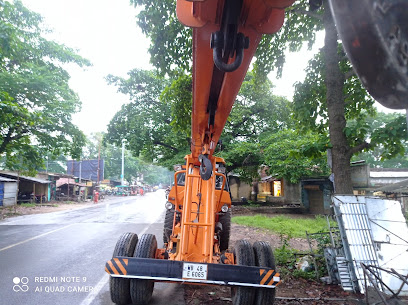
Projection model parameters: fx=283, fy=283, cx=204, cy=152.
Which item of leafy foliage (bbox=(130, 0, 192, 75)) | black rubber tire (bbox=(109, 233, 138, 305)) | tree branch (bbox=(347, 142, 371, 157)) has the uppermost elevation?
leafy foliage (bbox=(130, 0, 192, 75))

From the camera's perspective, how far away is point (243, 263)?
14.4 ft

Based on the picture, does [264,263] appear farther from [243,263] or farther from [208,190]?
[208,190]

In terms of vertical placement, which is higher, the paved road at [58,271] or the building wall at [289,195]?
the building wall at [289,195]

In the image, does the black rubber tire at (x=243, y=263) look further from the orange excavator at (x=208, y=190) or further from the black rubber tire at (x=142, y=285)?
the black rubber tire at (x=142, y=285)

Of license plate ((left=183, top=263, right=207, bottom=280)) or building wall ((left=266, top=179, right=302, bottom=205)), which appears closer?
license plate ((left=183, top=263, right=207, bottom=280))

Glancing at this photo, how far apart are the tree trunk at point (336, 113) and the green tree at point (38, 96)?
13422 millimetres

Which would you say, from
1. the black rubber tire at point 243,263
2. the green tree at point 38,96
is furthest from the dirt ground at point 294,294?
the green tree at point 38,96

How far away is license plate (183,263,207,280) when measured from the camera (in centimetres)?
380

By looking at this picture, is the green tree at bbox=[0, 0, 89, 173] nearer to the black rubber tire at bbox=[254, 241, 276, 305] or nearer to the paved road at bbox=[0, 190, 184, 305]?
the paved road at bbox=[0, 190, 184, 305]

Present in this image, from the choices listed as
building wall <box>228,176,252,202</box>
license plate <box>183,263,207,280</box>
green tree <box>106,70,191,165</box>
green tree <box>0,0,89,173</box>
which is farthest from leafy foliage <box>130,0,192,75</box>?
building wall <box>228,176,252,202</box>

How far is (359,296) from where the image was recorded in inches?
195

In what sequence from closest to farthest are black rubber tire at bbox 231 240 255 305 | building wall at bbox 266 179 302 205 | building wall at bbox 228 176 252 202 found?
black rubber tire at bbox 231 240 255 305 < building wall at bbox 266 179 302 205 < building wall at bbox 228 176 252 202

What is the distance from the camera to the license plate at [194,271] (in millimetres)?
3803

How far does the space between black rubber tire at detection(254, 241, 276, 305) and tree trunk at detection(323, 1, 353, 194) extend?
2780 millimetres
